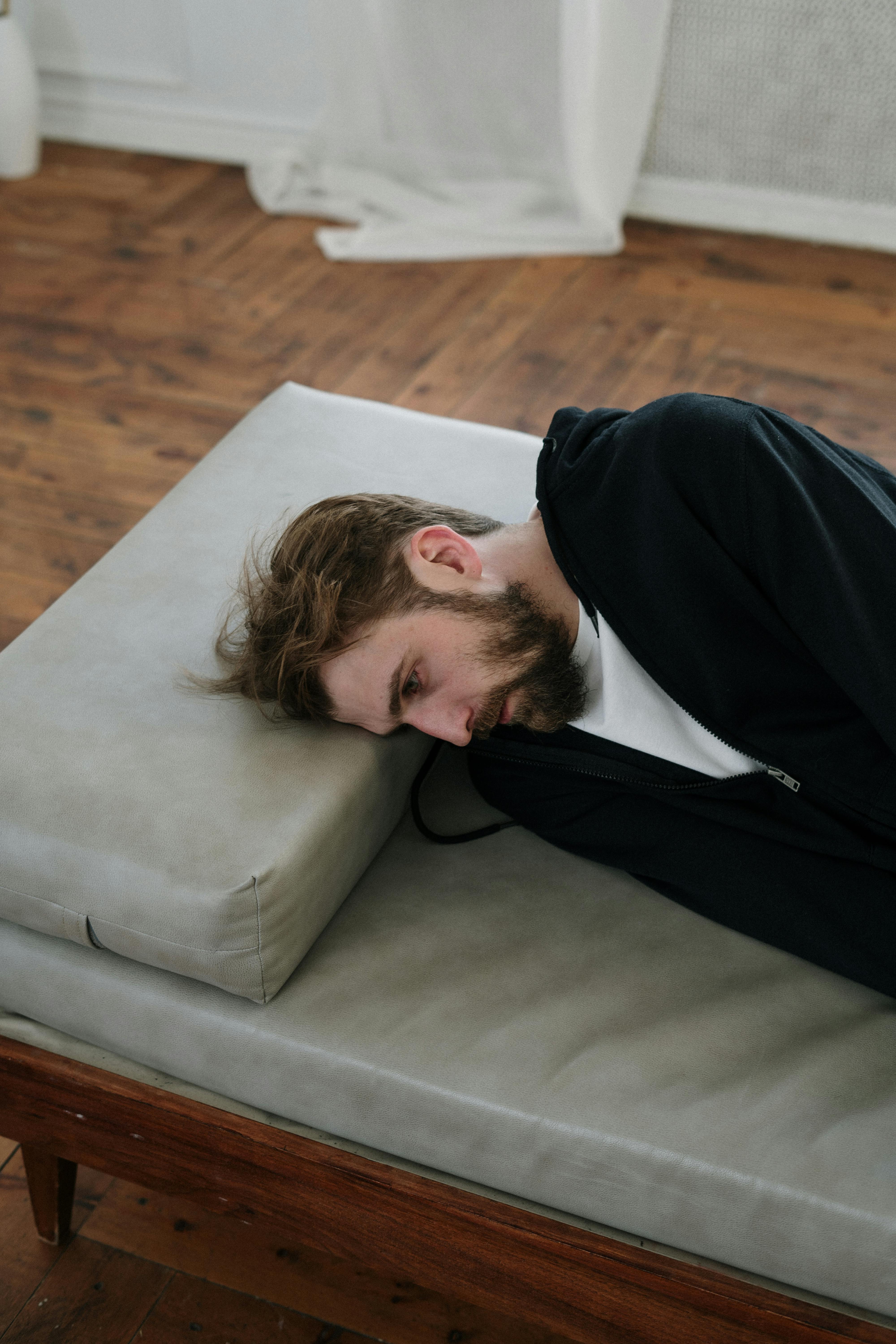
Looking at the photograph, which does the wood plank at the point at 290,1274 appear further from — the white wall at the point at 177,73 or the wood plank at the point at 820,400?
the white wall at the point at 177,73

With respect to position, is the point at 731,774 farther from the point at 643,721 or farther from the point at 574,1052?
the point at 574,1052

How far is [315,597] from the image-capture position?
4.19ft

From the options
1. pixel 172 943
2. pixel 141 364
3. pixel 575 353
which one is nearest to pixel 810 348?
pixel 575 353

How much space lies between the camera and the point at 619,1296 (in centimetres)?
108

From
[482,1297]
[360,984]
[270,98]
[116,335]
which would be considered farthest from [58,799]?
[270,98]

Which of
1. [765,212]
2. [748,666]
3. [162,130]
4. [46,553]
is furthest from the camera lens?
[162,130]

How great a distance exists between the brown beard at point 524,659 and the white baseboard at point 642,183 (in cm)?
236

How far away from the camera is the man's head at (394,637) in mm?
1245

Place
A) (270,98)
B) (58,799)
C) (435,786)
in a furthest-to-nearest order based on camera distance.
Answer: (270,98)
(435,786)
(58,799)

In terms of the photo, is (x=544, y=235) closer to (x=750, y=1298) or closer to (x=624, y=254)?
(x=624, y=254)

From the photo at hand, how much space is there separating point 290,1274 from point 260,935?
1.71 feet

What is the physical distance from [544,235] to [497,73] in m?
0.43

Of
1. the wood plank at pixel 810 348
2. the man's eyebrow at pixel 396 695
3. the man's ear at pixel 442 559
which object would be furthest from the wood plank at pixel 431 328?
the man's eyebrow at pixel 396 695

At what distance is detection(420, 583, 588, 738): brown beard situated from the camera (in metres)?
1.28
